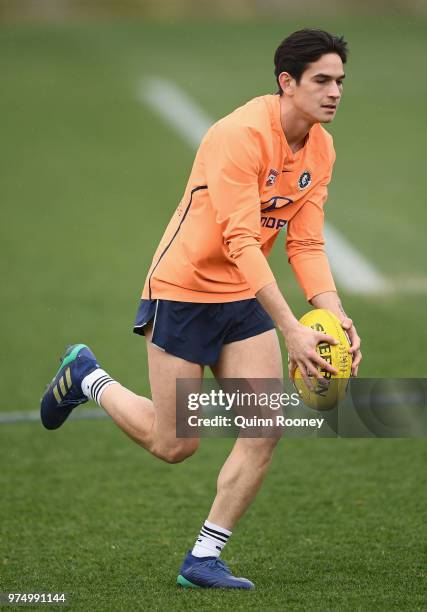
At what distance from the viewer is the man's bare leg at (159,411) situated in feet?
18.5

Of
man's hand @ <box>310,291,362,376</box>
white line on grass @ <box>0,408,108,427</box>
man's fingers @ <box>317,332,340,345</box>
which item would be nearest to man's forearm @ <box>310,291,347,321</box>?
man's hand @ <box>310,291,362,376</box>

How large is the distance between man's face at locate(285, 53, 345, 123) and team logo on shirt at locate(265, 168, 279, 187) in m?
0.29

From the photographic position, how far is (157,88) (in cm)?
2466

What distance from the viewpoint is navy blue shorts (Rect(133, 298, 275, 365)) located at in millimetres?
5613

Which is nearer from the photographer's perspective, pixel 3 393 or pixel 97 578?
pixel 97 578

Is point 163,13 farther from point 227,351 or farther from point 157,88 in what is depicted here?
point 227,351

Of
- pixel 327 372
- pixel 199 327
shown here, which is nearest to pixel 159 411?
pixel 199 327

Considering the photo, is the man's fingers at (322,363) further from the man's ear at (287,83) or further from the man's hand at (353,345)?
the man's ear at (287,83)

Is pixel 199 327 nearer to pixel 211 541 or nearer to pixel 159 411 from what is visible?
pixel 159 411

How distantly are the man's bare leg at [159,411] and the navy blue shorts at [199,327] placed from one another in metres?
0.05

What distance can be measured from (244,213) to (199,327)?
0.64m

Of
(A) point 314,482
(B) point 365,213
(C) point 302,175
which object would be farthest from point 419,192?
(C) point 302,175

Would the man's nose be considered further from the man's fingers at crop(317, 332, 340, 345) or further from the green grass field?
the green grass field

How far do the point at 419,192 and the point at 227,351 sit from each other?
1213 centimetres
